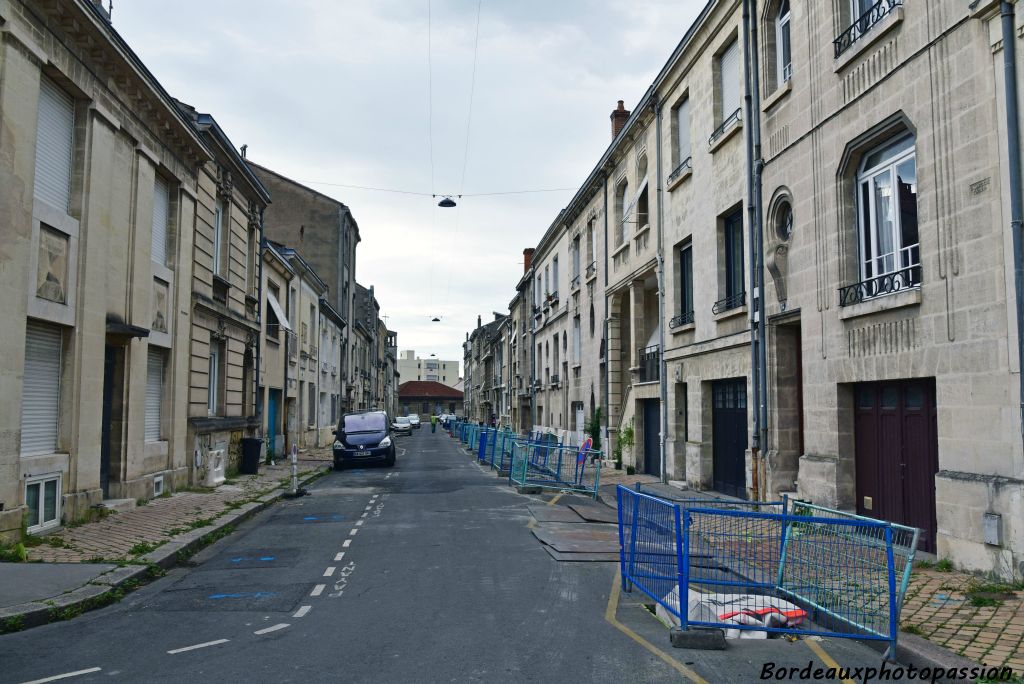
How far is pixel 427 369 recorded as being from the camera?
560 feet

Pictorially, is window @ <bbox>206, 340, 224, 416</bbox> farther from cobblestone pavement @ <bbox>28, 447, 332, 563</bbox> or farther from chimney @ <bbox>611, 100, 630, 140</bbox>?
chimney @ <bbox>611, 100, 630, 140</bbox>

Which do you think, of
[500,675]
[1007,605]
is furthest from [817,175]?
[500,675]

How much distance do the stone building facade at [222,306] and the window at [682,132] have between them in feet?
34.5

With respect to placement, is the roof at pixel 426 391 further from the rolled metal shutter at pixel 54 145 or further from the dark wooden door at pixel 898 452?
the dark wooden door at pixel 898 452

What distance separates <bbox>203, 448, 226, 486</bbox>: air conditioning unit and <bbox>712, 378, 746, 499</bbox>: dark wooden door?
10886 mm

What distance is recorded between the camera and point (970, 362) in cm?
813

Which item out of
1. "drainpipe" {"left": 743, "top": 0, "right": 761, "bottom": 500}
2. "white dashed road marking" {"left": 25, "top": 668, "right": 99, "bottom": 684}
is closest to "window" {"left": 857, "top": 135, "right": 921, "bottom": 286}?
"drainpipe" {"left": 743, "top": 0, "right": 761, "bottom": 500}

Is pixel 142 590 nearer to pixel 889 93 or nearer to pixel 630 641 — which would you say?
pixel 630 641

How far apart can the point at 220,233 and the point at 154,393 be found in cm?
557

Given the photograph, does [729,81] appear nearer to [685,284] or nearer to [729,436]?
[685,284]

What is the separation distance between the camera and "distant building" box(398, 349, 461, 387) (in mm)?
159625

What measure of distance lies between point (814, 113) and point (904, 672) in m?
8.57

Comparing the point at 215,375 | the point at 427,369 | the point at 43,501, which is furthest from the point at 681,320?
the point at 427,369

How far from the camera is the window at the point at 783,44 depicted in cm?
1300
